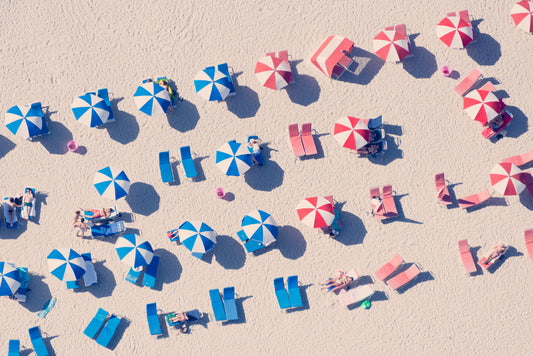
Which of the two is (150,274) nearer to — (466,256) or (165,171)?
(165,171)

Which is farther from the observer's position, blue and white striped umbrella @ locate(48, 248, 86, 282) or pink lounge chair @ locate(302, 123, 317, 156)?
pink lounge chair @ locate(302, 123, 317, 156)

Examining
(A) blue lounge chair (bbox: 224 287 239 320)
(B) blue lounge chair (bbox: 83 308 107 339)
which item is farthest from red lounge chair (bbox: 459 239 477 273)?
(B) blue lounge chair (bbox: 83 308 107 339)

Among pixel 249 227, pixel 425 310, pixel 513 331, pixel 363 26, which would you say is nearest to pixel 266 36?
pixel 363 26

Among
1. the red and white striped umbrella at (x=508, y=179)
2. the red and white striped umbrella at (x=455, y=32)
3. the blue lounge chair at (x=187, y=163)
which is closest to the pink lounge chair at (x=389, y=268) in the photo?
the red and white striped umbrella at (x=508, y=179)

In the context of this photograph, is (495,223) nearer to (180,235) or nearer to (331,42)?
(331,42)

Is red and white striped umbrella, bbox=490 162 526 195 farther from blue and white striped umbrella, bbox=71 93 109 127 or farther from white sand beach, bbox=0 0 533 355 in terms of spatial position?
blue and white striped umbrella, bbox=71 93 109 127

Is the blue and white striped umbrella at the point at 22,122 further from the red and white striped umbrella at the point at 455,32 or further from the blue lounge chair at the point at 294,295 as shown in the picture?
the red and white striped umbrella at the point at 455,32

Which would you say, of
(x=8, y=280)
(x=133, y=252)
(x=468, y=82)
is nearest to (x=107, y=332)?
(x=133, y=252)
